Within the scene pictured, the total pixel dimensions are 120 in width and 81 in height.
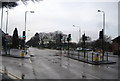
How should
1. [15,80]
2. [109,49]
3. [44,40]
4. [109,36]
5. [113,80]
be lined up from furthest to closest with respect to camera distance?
[44,40], [109,36], [109,49], [113,80], [15,80]

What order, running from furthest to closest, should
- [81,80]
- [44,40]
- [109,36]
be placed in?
1. [44,40]
2. [109,36]
3. [81,80]

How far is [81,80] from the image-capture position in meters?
10.3

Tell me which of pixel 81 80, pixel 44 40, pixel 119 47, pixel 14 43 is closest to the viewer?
pixel 81 80

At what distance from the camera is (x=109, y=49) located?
6525 centimetres

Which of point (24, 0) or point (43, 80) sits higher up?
point (24, 0)

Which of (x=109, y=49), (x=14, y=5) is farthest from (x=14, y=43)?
(x=14, y=5)

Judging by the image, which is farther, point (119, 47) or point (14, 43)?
point (14, 43)

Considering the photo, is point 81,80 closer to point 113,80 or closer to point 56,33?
point 113,80

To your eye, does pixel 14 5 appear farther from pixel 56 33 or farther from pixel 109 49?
pixel 56 33

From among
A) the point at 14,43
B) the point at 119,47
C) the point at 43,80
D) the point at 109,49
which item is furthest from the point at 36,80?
the point at 109,49

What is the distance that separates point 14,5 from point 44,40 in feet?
361

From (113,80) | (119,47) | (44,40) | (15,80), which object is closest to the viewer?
(15,80)

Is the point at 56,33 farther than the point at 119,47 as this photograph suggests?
Yes

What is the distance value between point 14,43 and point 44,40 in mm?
60366
